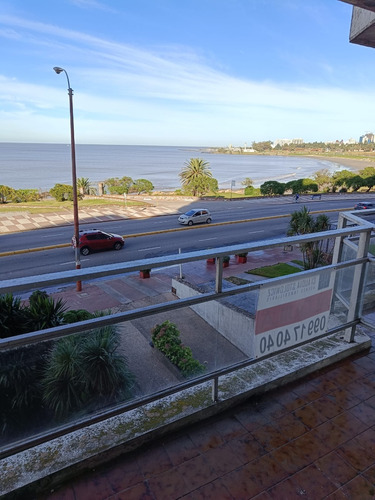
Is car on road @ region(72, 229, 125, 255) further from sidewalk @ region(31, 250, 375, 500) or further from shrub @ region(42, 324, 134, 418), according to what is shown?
shrub @ region(42, 324, 134, 418)

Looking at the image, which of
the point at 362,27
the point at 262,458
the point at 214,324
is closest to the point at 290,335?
the point at 214,324

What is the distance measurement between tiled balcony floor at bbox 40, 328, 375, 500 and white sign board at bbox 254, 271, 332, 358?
533 mm

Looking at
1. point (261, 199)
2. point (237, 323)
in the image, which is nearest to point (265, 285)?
point (237, 323)

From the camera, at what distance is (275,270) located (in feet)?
53.2

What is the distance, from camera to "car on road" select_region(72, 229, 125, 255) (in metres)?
20.1

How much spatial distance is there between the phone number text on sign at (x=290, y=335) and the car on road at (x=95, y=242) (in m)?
18.2

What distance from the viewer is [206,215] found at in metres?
28.9

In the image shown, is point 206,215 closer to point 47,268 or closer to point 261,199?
point 47,268

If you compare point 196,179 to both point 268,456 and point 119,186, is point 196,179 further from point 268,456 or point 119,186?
point 268,456

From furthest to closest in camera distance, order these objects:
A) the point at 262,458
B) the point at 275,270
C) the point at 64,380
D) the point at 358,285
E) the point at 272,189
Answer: the point at 272,189
the point at 275,270
the point at 358,285
the point at 262,458
the point at 64,380

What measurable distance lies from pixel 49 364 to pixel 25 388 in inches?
6.9

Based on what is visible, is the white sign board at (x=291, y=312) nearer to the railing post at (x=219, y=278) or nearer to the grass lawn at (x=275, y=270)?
the railing post at (x=219, y=278)

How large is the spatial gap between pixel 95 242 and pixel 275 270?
34.5ft

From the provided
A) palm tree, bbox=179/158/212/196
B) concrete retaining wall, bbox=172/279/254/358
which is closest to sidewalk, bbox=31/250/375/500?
concrete retaining wall, bbox=172/279/254/358
